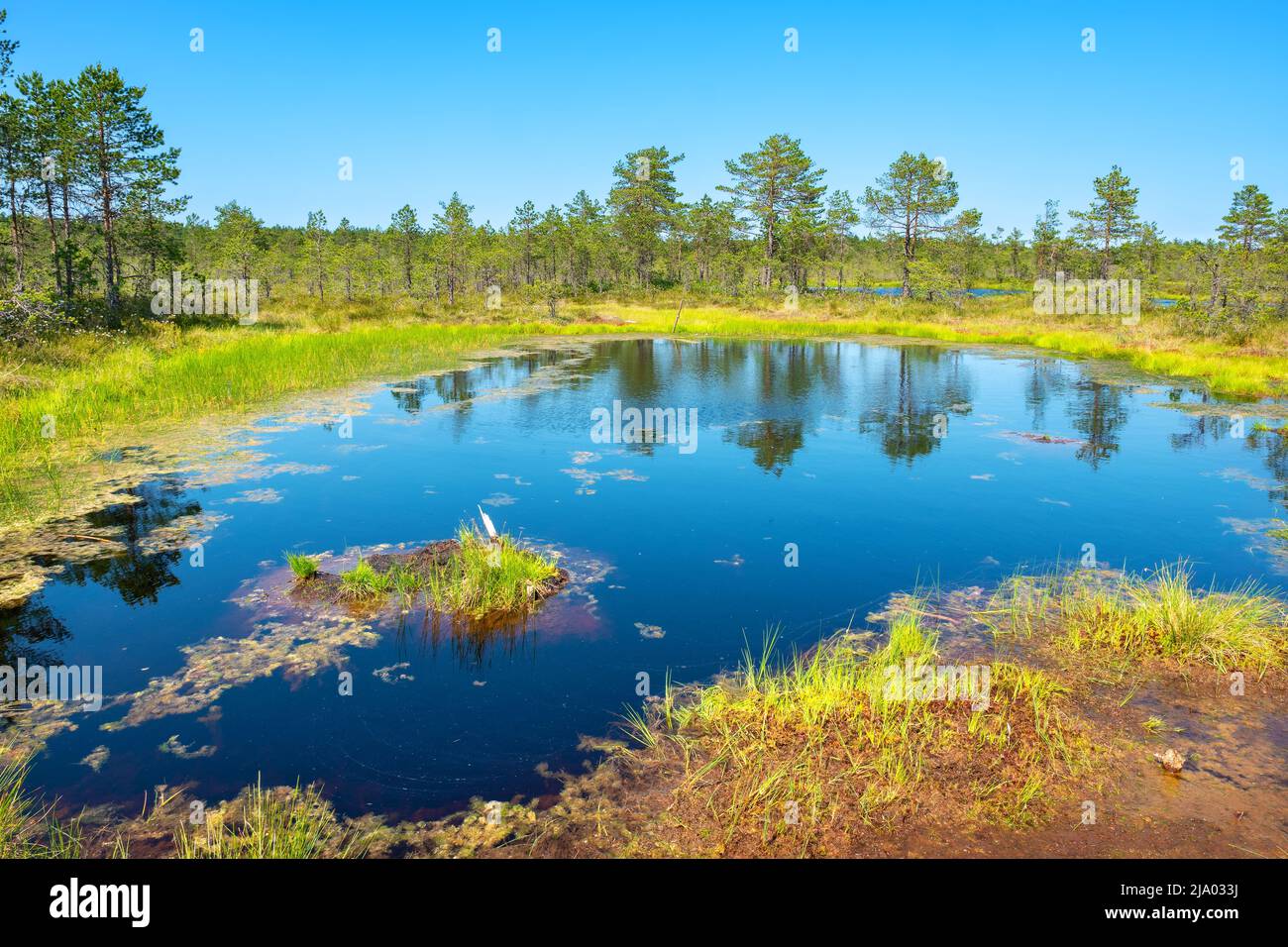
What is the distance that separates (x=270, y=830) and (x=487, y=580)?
3.79 m

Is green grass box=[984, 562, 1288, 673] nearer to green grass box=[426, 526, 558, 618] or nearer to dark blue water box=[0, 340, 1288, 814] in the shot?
dark blue water box=[0, 340, 1288, 814]

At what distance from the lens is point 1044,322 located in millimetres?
42188

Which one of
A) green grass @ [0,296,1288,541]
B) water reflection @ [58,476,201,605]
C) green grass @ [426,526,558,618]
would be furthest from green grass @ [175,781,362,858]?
green grass @ [0,296,1288,541]

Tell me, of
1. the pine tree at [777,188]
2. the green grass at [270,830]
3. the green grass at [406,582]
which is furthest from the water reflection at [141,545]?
the pine tree at [777,188]

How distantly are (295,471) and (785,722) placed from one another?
11002 mm

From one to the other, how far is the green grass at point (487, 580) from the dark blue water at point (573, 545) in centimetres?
35

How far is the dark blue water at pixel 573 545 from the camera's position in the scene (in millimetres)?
5887

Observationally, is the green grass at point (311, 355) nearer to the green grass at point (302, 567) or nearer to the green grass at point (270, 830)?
the green grass at point (302, 567)

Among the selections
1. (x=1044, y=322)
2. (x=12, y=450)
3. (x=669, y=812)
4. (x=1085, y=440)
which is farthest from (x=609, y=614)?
(x=1044, y=322)

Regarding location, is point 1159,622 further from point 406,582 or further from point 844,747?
point 406,582

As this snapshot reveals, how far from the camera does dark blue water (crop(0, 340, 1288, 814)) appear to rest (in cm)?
589

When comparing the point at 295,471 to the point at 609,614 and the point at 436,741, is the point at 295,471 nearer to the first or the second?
the point at 609,614

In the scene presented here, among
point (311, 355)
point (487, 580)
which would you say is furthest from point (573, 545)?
point (311, 355)

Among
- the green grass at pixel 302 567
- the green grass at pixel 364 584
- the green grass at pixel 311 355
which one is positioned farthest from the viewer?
the green grass at pixel 311 355
